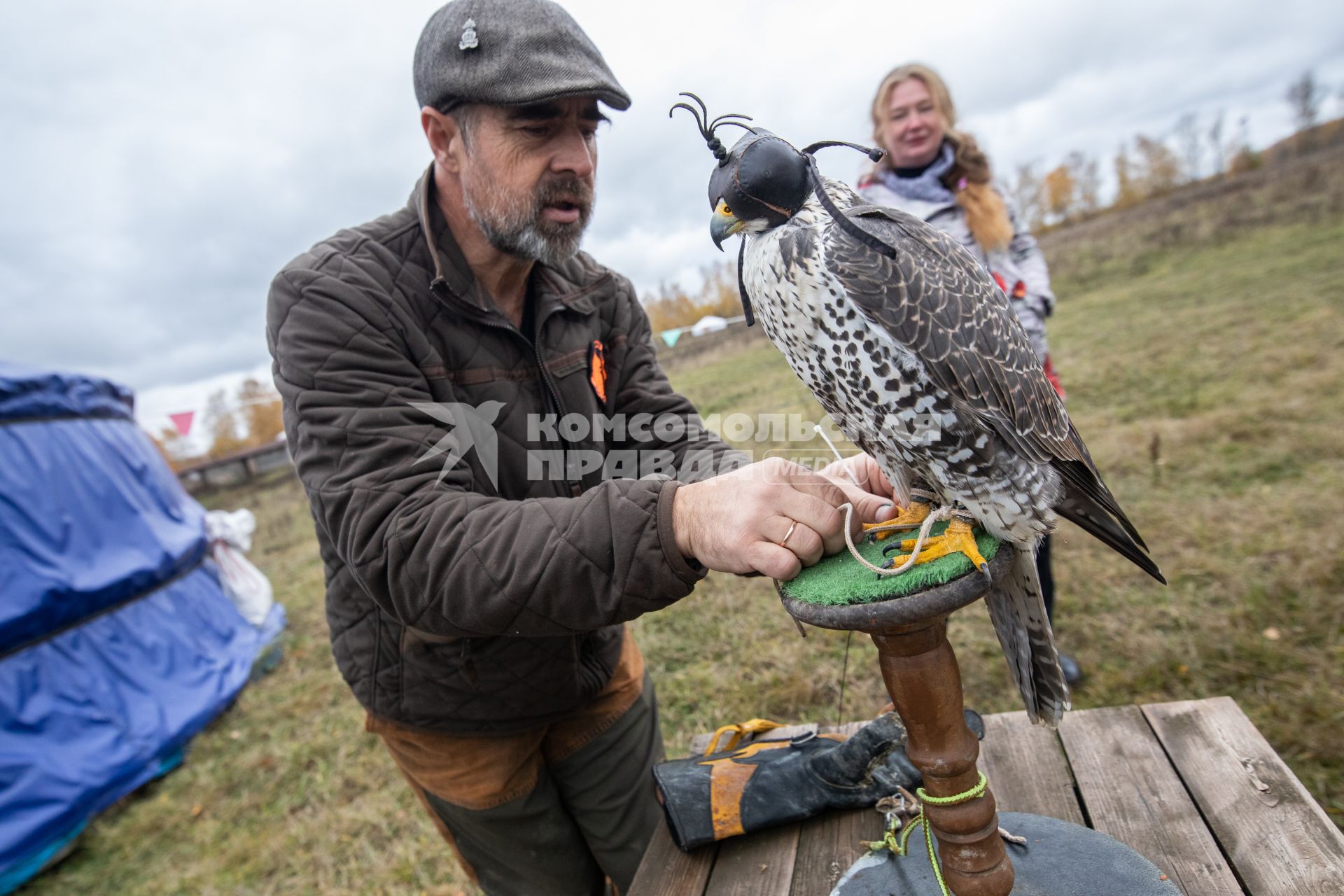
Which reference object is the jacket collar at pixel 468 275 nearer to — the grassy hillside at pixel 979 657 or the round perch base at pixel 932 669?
the round perch base at pixel 932 669

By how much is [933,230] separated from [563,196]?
0.99 metres

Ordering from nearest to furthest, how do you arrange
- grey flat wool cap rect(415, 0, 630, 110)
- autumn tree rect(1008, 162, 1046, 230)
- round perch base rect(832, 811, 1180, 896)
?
round perch base rect(832, 811, 1180, 896), grey flat wool cap rect(415, 0, 630, 110), autumn tree rect(1008, 162, 1046, 230)

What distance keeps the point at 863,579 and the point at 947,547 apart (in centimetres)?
21

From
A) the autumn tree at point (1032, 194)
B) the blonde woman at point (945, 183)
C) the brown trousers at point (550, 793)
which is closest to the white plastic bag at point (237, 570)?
the brown trousers at point (550, 793)

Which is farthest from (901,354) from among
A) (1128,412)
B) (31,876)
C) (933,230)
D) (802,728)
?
(1128,412)

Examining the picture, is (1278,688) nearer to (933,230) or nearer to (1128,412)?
(933,230)

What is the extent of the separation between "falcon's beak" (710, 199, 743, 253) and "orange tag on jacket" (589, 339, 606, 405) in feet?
3.12

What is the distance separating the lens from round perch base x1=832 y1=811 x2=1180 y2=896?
A: 1407 mm

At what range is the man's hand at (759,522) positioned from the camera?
1.20m

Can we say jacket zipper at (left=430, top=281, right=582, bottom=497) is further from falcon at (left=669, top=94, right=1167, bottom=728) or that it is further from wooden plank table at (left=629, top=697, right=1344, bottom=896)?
wooden plank table at (left=629, top=697, right=1344, bottom=896)

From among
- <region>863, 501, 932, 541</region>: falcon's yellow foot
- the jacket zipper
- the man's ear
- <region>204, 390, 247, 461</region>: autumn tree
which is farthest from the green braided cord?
<region>204, 390, 247, 461</region>: autumn tree

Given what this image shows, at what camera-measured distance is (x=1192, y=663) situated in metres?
3.30

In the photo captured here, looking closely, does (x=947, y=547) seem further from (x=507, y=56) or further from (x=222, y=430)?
(x=222, y=430)

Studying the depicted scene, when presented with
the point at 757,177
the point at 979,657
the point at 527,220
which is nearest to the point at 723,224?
the point at 757,177
